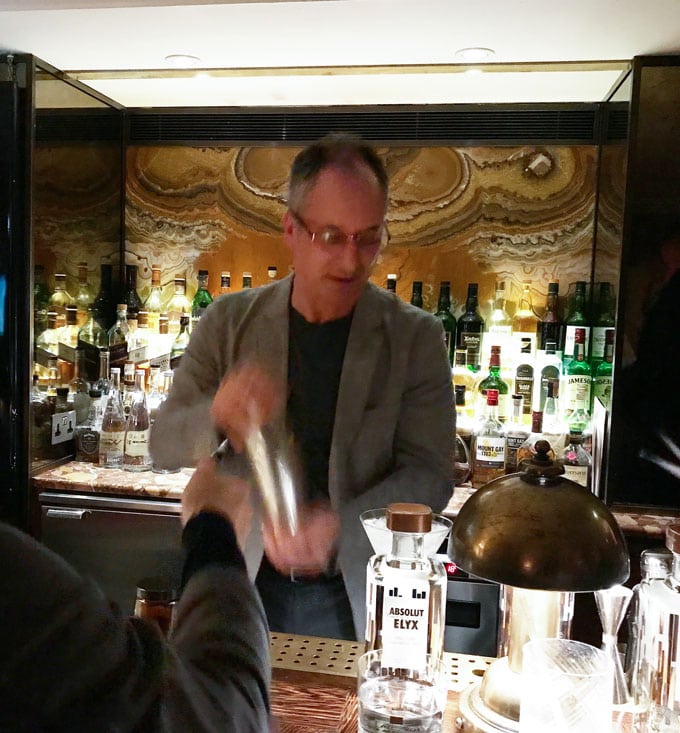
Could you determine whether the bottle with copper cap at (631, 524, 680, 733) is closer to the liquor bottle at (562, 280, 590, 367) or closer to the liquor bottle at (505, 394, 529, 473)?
the liquor bottle at (505, 394, 529, 473)

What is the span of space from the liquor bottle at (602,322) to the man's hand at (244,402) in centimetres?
84

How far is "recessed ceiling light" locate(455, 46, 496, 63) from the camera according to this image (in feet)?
5.28

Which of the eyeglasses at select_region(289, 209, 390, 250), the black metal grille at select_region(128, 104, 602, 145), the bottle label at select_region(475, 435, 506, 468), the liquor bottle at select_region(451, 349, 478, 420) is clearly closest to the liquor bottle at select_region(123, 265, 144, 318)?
the black metal grille at select_region(128, 104, 602, 145)

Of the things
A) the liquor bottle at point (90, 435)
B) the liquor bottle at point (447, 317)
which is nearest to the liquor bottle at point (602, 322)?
the liquor bottle at point (447, 317)

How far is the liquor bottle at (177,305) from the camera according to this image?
155cm

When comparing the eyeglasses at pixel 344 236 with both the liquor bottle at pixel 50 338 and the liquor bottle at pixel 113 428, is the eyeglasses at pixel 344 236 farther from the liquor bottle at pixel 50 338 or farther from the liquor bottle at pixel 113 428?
the liquor bottle at pixel 50 338

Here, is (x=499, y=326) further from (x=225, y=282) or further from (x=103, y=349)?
(x=103, y=349)

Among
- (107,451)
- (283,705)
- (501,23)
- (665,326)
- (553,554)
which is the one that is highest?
(501,23)

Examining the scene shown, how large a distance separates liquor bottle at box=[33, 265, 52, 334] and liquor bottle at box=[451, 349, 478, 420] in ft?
3.80

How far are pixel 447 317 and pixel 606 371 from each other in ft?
1.97

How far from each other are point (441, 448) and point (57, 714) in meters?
1.13

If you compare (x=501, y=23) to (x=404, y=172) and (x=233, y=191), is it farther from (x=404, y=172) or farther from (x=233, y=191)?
(x=233, y=191)

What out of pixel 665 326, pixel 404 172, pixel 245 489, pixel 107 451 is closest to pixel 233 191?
pixel 404 172

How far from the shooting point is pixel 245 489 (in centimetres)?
151
